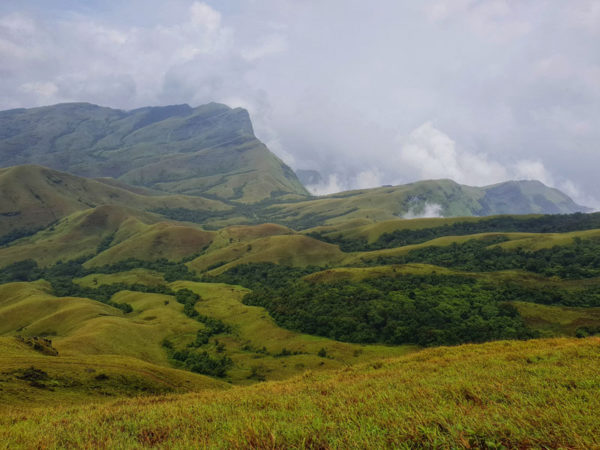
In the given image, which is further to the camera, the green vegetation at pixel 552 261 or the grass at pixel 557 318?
the green vegetation at pixel 552 261

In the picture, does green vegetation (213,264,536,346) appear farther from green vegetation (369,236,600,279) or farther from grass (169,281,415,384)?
green vegetation (369,236,600,279)

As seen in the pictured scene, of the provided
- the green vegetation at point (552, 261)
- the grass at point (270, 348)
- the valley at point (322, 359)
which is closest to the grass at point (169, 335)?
the grass at point (270, 348)

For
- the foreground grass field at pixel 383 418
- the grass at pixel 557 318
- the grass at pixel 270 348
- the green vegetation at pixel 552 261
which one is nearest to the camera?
the foreground grass field at pixel 383 418

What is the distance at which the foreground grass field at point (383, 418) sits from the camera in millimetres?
8203

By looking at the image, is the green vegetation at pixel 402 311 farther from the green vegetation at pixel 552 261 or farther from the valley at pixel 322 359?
the green vegetation at pixel 552 261

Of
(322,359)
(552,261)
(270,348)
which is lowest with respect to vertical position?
(270,348)

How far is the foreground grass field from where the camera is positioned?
8203 mm

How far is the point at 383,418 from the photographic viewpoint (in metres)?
10.4

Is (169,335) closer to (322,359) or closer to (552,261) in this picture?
(322,359)

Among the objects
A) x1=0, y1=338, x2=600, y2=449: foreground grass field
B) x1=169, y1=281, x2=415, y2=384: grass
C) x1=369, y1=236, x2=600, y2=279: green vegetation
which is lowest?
x1=169, y1=281, x2=415, y2=384: grass

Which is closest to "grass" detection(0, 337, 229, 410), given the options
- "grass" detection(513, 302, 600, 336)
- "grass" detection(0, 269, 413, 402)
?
"grass" detection(0, 269, 413, 402)

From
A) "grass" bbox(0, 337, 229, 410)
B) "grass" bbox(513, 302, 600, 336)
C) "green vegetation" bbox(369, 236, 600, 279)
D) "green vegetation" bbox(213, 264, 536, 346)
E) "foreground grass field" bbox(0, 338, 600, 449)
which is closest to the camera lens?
"foreground grass field" bbox(0, 338, 600, 449)

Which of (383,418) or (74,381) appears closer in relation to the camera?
(383,418)

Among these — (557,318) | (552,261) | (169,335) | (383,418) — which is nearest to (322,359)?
(169,335)
